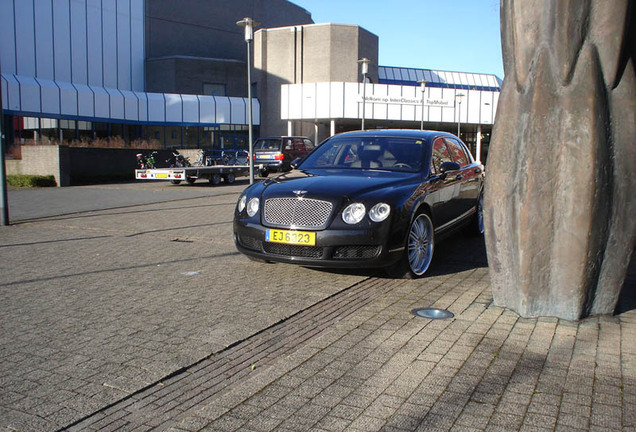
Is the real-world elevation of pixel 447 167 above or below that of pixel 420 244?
above

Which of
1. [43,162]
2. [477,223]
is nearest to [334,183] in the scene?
[477,223]

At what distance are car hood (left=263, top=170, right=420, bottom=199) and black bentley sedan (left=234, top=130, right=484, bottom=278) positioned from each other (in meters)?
0.01

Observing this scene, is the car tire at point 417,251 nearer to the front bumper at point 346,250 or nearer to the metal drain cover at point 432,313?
the front bumper at point 346,250

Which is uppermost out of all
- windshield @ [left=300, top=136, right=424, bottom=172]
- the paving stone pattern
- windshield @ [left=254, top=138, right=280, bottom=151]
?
windshield @ [left=254, top=138, right=280, bottom=151]

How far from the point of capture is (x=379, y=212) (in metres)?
5.91

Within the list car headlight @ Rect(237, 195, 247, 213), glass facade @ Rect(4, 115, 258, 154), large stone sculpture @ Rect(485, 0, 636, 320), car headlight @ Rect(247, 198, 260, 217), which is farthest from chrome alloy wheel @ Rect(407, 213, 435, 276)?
glass facade @ Rect(4, 115, 258, 154)

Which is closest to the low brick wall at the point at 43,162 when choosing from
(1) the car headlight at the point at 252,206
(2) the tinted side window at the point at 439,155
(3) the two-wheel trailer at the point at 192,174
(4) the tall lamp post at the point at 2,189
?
(3) the two-wheel trailer at the point at 192,174

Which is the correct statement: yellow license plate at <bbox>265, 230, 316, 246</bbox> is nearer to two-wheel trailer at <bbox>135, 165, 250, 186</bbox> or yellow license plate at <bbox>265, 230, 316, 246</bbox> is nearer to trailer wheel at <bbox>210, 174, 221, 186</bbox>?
two-wheel trailer at <bbox>135, 165, 250, 186</bbox>

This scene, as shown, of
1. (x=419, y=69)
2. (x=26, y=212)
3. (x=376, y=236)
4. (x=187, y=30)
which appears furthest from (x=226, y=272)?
(x=419, y=69)

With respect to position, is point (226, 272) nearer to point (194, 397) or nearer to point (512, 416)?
point (194, 397)

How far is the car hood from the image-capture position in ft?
20.0

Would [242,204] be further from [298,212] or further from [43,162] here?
[43,162]

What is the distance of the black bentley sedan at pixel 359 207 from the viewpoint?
587 cm

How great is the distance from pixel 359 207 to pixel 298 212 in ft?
2.09
